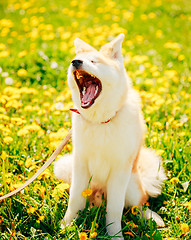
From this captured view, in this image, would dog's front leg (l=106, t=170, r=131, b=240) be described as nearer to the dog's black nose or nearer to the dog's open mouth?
the dog's open mouth

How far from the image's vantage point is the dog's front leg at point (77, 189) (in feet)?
7.69

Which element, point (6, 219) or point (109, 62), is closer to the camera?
point (109, 62)

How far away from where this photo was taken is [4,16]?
7.12 meters

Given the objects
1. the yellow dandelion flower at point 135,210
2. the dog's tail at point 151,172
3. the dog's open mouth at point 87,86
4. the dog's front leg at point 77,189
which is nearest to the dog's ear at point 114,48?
the dog's open mouth at point 87,86

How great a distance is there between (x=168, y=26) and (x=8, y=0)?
4083mm

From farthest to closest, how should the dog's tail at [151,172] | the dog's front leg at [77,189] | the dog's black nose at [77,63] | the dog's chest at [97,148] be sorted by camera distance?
1. the dog's tail at [151,172]
2. the dog's front leg at [77,189]
3. the dog's chest at [97,148]
4. the dog's black nose at [77,63]

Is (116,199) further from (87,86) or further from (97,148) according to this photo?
(87,86)

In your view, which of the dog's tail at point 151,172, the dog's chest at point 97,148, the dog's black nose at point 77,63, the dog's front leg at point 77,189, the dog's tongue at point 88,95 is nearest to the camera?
the dog's black nose at point 77,63

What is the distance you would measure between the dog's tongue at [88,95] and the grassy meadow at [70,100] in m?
0.65

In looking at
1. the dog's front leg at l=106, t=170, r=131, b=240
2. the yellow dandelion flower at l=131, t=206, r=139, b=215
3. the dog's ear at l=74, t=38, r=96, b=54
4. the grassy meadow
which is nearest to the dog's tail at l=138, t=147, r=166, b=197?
the grassy meadow

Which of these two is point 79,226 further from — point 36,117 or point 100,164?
point 36,117

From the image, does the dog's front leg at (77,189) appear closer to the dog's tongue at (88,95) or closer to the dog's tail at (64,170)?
the dog's tail at (64,170)

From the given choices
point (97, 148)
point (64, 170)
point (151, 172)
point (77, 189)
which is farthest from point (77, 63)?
point (151, 172)

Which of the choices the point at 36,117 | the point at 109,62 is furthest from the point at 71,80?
the point at 36,117
